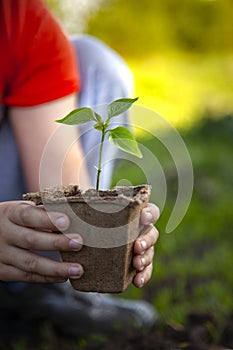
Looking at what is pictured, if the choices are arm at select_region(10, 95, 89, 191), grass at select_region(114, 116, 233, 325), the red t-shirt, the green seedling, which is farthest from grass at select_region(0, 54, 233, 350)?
the red t-shirt

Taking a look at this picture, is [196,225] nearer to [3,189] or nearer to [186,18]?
[3,189]

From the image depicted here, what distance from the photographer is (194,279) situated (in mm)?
2961

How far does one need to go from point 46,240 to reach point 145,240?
21 cm

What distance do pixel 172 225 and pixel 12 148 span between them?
0.72m

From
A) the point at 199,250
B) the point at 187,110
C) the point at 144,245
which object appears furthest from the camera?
the point at 187,110

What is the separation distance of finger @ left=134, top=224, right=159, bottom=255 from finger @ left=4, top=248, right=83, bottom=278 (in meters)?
0.12

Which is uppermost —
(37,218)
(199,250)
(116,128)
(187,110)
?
(116,128)

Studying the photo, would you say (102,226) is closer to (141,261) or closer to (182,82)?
(141,261)

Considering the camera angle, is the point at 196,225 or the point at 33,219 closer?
the point at 33,219

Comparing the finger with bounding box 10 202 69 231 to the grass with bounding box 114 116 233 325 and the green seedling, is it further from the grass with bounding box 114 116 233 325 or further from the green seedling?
the grass with bounding box 114 116 233 325

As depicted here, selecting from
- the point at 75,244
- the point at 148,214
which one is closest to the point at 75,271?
the point at 75,244

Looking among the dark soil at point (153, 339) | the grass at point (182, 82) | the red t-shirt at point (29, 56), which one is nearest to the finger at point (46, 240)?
the red t-shirt at point (29, 56)

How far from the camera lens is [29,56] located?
1.90 metres

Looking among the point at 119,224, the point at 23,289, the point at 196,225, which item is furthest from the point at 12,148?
the point at 196,225
